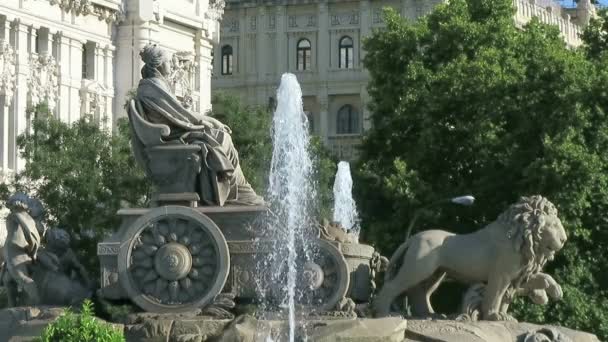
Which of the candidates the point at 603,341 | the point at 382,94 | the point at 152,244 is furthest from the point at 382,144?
the point at 152,244

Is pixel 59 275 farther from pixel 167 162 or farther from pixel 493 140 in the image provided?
pixel 493 140

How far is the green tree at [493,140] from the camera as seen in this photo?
47250 millimetres

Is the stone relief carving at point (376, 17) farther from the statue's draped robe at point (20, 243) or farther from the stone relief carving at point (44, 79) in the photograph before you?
the statue's draped robe at point (20, 243)

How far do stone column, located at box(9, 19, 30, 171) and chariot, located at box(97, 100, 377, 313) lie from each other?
50.5 metres

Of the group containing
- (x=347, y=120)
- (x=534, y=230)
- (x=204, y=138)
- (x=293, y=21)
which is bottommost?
(x=534, y=230)

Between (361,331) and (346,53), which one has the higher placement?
(346,53)

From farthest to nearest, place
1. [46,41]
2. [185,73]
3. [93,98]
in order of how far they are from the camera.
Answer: [185,73] < [93,98] < [46,41]

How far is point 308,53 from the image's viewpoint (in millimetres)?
115500

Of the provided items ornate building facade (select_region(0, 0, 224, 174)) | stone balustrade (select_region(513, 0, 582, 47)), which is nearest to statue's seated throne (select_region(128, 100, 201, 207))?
ornate building facade (select_region(0, 0, 224, 174))

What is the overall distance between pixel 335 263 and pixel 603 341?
76.7ft

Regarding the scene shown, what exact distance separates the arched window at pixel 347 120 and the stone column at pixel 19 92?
35.4m

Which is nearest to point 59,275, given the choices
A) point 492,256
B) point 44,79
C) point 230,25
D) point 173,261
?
point 173,261

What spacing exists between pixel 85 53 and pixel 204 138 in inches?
2403

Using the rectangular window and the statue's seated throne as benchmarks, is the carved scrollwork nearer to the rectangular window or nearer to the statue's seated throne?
the statue's seated throne
